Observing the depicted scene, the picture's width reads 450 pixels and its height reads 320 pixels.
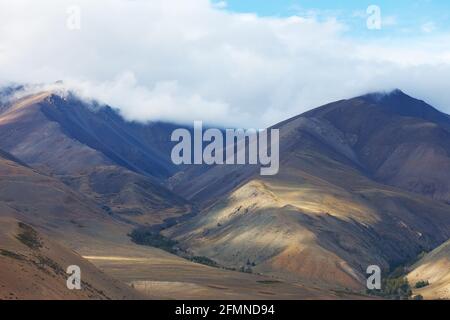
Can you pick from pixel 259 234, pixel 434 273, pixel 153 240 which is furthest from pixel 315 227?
pixel 153 240

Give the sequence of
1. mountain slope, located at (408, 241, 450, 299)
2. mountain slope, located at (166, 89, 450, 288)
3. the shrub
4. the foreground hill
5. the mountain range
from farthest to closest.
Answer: the shrub → mountain slope, located at (166, 89, 450, 288) → mountain slope, located at (408, 241, 450, 299) → the mountain range → the foreground hill

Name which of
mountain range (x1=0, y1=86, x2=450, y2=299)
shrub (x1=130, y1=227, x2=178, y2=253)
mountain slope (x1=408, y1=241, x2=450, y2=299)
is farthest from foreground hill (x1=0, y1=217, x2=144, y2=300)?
shrub (x1=130, y1=227, x2=178, y2=253)

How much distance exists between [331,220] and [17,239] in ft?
266

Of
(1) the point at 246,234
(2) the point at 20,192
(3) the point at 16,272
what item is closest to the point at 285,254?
(1) the point at 246,234

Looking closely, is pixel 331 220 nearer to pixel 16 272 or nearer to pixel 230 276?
pixel 230 276

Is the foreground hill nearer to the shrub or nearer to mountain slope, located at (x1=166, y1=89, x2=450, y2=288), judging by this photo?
mountain slope, located at (x1=166, y1=89, x2=450, y2=288)

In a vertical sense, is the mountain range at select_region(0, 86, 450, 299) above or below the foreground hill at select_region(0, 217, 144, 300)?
above

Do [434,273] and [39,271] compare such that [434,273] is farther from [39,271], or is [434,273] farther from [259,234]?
[39,271]

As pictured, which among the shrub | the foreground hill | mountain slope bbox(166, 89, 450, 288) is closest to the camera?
the foreground hill

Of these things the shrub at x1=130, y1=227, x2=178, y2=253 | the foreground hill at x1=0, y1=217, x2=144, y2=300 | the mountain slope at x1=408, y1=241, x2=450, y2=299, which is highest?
the shrub at x1=130, y1=227, x2=178, y2=253

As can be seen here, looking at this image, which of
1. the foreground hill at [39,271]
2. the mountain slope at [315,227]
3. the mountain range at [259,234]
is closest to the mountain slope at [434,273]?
the mountain range at [259,234]

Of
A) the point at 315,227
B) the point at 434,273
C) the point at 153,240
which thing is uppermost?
the point at 315,227

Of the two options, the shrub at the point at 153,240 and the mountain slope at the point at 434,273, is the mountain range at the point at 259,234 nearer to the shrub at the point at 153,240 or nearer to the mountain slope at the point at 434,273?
the mountain slope at the point at 434,273

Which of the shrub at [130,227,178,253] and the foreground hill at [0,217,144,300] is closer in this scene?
the foreground hill at [0,217,144,300]
